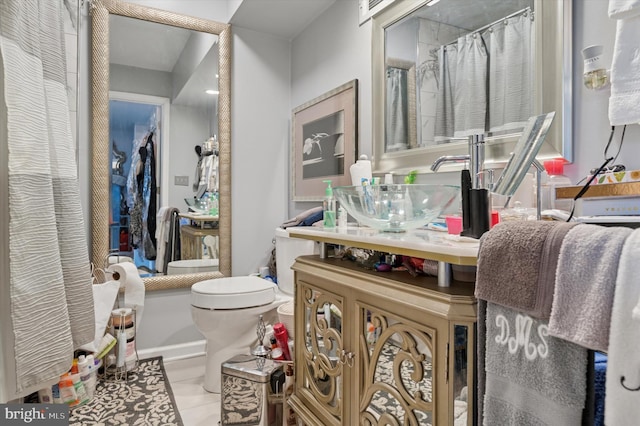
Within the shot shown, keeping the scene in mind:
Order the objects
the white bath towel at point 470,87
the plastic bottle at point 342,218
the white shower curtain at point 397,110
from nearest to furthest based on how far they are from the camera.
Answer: the white bath towel at point 470,87 → the plastic bottle at point 342,218 → the white shower curtain at point 397,110

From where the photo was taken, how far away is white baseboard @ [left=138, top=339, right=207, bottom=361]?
8.07 ft

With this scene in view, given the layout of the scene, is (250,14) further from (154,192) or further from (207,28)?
(154,192)

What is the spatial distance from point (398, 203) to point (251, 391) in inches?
37.1

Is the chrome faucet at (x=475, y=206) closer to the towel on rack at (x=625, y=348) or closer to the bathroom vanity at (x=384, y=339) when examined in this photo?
the bathroom vanity at (x=384, y=339)

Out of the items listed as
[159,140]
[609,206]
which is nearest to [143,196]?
[159,140]

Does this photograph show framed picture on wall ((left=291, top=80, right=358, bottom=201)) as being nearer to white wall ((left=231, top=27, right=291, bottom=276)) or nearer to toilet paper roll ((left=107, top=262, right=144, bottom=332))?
white wall ((left=231, top=27, right=291, bottom=276))

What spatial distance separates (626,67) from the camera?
868 millimetres

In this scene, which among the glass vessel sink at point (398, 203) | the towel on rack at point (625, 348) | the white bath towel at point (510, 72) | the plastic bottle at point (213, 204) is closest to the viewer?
the towel on rack at point (625, 348)

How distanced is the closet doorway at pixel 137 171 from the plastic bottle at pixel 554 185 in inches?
86.2

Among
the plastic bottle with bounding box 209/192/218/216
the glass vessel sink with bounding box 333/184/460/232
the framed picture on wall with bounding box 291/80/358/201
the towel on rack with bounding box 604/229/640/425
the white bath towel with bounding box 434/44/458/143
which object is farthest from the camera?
the plastic bottle with bounding box 209/192/218/216

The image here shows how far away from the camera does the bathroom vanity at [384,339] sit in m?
0.84

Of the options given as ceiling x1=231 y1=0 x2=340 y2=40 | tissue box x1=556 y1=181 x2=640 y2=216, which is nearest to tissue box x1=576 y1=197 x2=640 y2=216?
tissue box x1=556 y1=181 x2=640 y2=216

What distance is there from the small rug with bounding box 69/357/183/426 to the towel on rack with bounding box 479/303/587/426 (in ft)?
4.90

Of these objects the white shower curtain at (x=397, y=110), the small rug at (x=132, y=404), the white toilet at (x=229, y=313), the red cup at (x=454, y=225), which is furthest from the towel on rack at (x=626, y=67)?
the small rug at (x=132, y=404)
